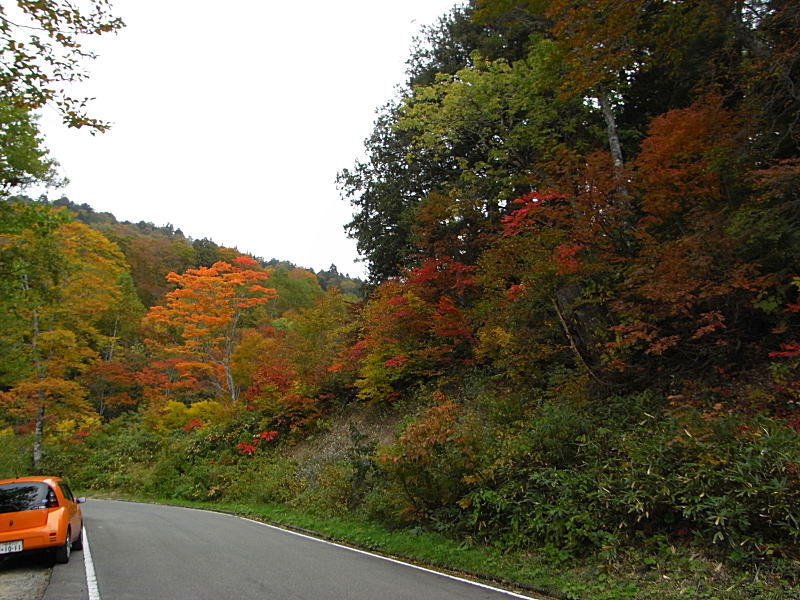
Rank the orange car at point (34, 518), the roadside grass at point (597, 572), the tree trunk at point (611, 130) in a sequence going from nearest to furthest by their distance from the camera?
the roadside grass at point (597, 572) < the orange car at point (34, 518) < the tree trunk at point (611, 130)

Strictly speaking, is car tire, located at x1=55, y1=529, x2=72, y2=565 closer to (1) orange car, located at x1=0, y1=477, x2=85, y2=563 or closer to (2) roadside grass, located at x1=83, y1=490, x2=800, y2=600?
(1) orange car, located at x1=0, y1=477, x2=85, y2=563

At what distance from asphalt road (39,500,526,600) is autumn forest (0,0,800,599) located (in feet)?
5.24

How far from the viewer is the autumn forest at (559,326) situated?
678 cm

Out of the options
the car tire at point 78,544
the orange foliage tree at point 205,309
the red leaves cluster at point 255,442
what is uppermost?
the orange foliage tree at point 205,309

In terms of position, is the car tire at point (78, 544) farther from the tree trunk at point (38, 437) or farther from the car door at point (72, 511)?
the tree trunk at point (38, 437)

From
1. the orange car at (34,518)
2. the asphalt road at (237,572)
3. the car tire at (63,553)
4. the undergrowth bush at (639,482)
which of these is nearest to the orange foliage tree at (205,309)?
the asphalt road at (237,572)

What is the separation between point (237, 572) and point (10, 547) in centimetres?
338

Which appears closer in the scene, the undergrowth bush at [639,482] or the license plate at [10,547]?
the undergrowth bush at [639,482]

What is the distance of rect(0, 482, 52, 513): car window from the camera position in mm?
7512

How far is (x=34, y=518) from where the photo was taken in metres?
7.49

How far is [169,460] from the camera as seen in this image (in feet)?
68.7

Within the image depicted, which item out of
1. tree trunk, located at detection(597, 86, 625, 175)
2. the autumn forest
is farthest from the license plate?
tree trunk, located at detection(597, 86, 625, 175)

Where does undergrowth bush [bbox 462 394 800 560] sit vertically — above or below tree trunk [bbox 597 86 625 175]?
below

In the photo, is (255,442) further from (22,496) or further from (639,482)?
(639,482)
